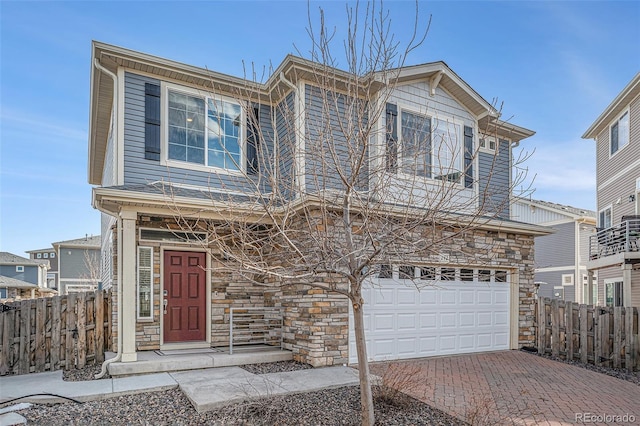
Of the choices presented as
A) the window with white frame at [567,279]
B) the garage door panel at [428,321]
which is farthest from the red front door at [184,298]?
the window with white frame at [567,279]

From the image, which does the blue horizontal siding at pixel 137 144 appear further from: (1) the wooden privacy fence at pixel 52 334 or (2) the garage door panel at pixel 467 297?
(2) the garage door panel at pixel 467 297

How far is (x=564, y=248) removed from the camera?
63.5 ft

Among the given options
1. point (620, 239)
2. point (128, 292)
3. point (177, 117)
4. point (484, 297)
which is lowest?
point (484, 297)

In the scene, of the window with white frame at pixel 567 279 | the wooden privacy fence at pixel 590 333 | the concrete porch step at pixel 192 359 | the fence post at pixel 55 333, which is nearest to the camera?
the concrete porch step at pixel 192 359

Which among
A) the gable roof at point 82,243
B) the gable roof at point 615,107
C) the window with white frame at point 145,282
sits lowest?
the window with white frame at point 145,282

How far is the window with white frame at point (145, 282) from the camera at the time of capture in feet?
25.7

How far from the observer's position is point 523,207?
21.4 m

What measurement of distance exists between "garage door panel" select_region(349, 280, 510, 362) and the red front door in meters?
3.15

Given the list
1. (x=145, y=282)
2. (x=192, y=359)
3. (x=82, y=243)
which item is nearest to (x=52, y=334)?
(x=145, y=282)

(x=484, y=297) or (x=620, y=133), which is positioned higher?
(x=620, y=133)

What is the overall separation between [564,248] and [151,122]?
1889cm

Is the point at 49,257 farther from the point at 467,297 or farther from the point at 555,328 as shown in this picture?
the point at 555,328

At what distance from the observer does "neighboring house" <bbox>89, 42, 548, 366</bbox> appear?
24.1ft

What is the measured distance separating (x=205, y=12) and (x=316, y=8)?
3.04 meters
